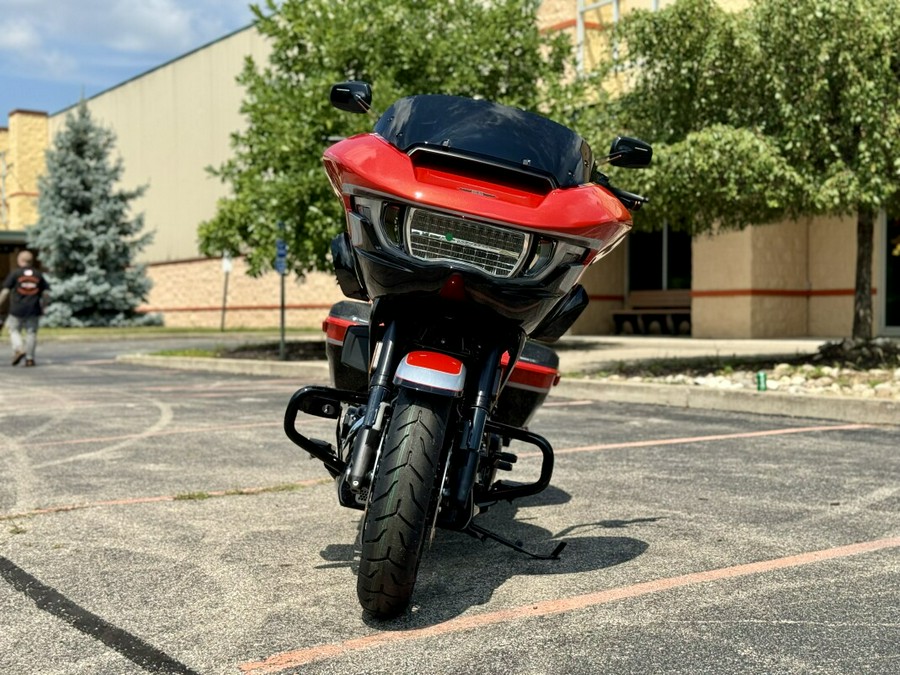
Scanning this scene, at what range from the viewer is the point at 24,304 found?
18250 mm

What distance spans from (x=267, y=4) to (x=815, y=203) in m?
11.1

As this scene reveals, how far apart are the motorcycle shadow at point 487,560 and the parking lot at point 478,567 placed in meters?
0.02

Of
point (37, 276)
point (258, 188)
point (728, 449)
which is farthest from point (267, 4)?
point (728, 449)

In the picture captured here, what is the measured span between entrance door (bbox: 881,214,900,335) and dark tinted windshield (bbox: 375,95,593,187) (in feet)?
62.6

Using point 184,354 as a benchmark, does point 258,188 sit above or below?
above

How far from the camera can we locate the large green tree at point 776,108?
1211 centimetres

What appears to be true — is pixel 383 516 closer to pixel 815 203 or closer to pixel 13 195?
pixel 815 203

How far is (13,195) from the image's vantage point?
57.5 meters

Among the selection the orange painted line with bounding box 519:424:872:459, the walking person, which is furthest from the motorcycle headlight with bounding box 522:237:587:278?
the walking person

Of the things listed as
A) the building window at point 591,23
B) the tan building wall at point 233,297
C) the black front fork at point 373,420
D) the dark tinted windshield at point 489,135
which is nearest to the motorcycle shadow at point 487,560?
the black front fork at point 373,420

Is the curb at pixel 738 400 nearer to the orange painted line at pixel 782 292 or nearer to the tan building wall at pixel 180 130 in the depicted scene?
the orange painted line at pixel 782 292

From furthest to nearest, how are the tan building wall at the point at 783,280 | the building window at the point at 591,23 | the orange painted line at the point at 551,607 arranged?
the building window at the point at 591,23 → the tan building wall at the point at 783,280 → the orange painted line at the point at 551,607

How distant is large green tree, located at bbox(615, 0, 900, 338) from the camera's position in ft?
39.7

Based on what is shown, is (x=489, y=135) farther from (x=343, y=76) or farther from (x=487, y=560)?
(x=343, y=76)
